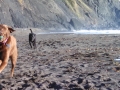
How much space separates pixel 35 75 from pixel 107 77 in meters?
2.23

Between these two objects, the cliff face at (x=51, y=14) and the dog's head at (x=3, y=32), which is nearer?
the dog's head at (x=3, y=32)

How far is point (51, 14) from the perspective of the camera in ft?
201

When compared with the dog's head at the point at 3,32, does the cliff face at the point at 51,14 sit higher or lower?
higher

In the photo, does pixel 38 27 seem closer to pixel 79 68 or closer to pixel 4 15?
pixel 4 15

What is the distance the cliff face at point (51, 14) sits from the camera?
46.1 metres

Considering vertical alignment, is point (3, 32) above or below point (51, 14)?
below

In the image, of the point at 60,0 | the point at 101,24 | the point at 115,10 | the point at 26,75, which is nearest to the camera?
the point at 26,75

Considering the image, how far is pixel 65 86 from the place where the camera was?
669 centimetres

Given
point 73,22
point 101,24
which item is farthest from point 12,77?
point 101,24

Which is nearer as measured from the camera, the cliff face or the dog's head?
the dog's head

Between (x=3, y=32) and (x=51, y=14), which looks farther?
(x=51, y=14)

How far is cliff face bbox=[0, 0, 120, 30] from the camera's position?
46.1 metres

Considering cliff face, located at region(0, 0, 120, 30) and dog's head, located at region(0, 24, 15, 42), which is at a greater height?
cliff face, located at region(0, 0, 120, 30)

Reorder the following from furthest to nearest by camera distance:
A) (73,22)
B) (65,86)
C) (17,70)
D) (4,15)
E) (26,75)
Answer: (73,22) → (4,15) → (17,70) → (26,75) → (65,86)
